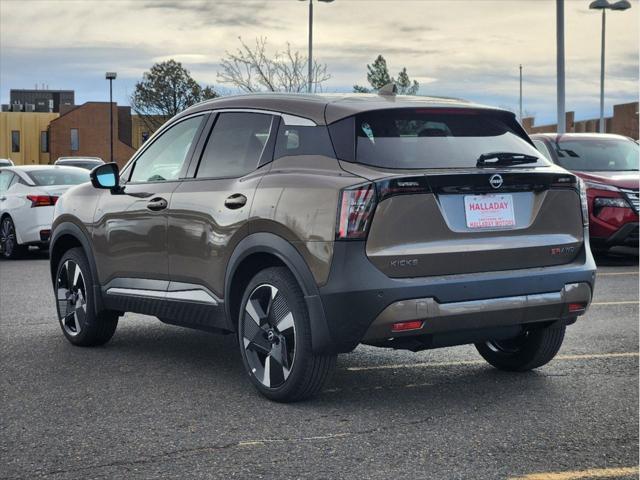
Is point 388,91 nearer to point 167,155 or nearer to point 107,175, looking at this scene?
point 167,155

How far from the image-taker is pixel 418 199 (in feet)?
18.1

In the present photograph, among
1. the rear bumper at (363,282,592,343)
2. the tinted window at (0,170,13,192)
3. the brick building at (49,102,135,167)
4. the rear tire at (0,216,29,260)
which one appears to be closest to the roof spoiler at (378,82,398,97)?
the rear bumper at (363,282,592,343)

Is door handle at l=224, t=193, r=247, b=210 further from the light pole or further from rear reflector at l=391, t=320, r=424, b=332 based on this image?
the light pole

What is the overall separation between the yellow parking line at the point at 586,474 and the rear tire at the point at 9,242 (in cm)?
1354

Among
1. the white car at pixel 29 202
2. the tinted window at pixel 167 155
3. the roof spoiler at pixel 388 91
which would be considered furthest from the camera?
the white car at pixel 29 202

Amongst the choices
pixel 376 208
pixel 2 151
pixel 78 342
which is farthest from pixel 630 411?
pixel 2 151

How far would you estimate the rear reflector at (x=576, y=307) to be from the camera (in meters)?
6.00

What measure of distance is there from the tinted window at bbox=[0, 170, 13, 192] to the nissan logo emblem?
1322 centimetres

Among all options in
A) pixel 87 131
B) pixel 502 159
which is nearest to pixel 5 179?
pixel 502 159

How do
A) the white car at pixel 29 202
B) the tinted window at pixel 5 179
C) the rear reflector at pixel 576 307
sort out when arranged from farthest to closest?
1. the tinted window at pixel 5 179
2. the white car at pixel 29 202
3. the rear reflector at pixel 576 307

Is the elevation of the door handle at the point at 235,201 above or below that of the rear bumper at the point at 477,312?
above

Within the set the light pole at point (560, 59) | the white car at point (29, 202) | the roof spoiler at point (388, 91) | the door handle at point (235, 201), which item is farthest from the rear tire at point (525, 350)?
the light pole at point (560, 59)

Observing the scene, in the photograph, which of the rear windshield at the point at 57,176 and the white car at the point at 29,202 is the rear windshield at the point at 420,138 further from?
the rear windshield at the point at 57,176

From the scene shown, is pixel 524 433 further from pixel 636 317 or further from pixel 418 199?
pixel 636 317
